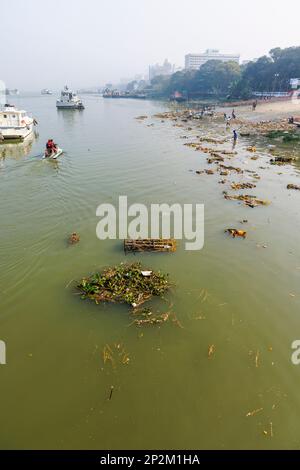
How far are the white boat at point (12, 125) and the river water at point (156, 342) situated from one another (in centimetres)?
2399

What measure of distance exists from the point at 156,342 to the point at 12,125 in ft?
129

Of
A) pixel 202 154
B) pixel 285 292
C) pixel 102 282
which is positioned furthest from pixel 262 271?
pixel 202 154

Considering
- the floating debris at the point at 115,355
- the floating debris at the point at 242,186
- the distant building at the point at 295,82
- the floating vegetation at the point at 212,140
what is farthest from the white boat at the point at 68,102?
the floating debris at the point at 115,355

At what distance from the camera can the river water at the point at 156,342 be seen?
713cm

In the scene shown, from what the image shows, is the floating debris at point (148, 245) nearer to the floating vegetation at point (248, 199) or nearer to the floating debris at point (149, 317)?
the floating debris at point (149, 317)

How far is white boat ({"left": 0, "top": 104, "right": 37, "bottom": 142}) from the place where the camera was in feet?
126

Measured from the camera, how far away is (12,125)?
39.8 meters

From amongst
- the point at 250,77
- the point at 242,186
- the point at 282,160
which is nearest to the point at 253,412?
the point at 242,186

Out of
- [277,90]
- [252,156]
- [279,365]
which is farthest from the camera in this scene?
[277,90]

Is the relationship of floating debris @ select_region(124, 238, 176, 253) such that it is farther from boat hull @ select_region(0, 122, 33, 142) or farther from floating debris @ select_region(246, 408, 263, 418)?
boat hull @ select_region(0, 122, 33, 142)

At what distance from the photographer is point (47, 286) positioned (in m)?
11.8
